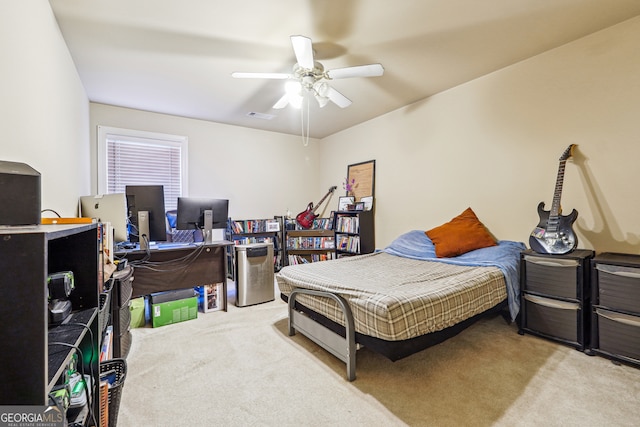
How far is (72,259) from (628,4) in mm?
3807

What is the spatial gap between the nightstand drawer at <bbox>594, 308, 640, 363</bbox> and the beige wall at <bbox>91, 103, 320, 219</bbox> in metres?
4.33

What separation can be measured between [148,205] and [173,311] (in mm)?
1101

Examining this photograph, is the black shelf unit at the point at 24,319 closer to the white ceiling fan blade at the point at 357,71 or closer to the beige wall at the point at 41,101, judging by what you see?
the beige wall at the point at 41,101

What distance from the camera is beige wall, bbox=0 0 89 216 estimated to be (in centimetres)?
131

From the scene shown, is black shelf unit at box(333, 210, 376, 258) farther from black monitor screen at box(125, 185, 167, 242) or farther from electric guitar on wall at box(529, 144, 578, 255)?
black monitor screen at box(125, 185, 167, 242)

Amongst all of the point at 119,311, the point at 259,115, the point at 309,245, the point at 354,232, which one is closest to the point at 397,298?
the point at 119,311

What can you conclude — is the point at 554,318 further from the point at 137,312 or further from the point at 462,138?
the point at 137,312

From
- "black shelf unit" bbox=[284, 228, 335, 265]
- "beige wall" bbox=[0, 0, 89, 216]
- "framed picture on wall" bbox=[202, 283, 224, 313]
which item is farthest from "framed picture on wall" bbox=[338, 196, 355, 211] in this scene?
"beige wall" bbox=[0, 0, 89, 216]

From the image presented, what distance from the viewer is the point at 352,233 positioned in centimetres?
436

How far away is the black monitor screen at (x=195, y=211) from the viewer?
3.04 meters

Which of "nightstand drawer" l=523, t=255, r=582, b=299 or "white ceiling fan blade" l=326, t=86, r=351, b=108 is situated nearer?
"nightstand drawer" l=523, t=255, r=582, b=299

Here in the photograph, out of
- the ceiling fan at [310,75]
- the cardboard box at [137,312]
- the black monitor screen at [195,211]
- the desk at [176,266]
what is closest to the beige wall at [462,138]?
the desk at [176,266]

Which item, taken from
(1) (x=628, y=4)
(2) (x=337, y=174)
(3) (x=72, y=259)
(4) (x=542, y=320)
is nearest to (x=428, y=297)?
(4) (x=542, y=320)

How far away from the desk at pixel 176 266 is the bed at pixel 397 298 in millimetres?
998
